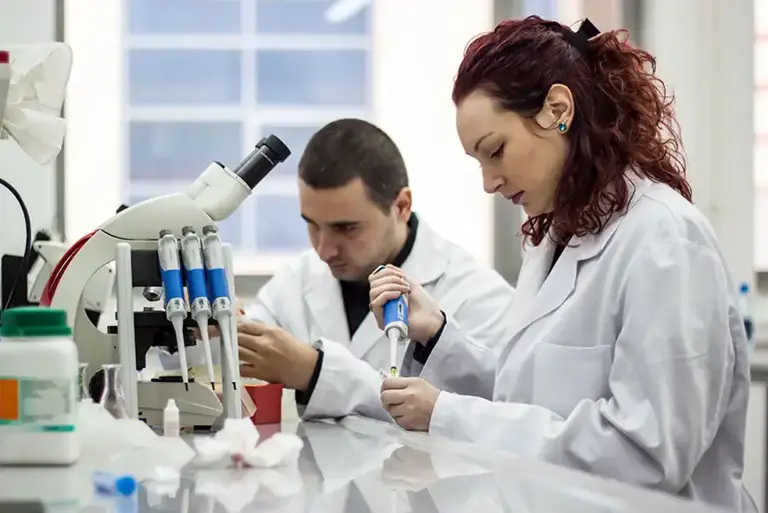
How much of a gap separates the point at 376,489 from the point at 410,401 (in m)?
0.53

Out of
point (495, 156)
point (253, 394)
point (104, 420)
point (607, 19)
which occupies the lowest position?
point (253, 394)

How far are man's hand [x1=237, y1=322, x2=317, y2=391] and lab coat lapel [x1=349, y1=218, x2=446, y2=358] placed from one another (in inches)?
17.1

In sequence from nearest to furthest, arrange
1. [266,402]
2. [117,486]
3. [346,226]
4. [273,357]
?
[117,486] < [266,402] < [273,357] < [346,226]

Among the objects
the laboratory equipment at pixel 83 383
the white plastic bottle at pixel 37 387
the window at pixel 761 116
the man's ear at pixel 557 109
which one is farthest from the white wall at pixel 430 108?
the white plastic bottle at pixel 37 387

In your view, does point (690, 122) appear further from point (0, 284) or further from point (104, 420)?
point (104, 420)

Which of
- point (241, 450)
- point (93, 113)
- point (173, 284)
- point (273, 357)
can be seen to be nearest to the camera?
point (241, 450)

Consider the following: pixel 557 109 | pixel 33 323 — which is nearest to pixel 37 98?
pixel 33 323

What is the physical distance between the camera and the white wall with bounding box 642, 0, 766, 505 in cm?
288

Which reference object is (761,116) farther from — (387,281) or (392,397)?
(392,397)

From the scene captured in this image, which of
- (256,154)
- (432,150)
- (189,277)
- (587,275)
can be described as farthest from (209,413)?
(432,150)

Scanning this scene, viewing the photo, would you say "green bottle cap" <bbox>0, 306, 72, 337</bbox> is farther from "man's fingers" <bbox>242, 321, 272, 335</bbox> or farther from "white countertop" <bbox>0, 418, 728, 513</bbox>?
"man's fingers" <bbox>242, 321, 272, 335</bbox>

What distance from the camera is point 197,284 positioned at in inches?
50.8

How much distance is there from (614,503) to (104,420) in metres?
0.56

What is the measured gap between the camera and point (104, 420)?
109 cm
